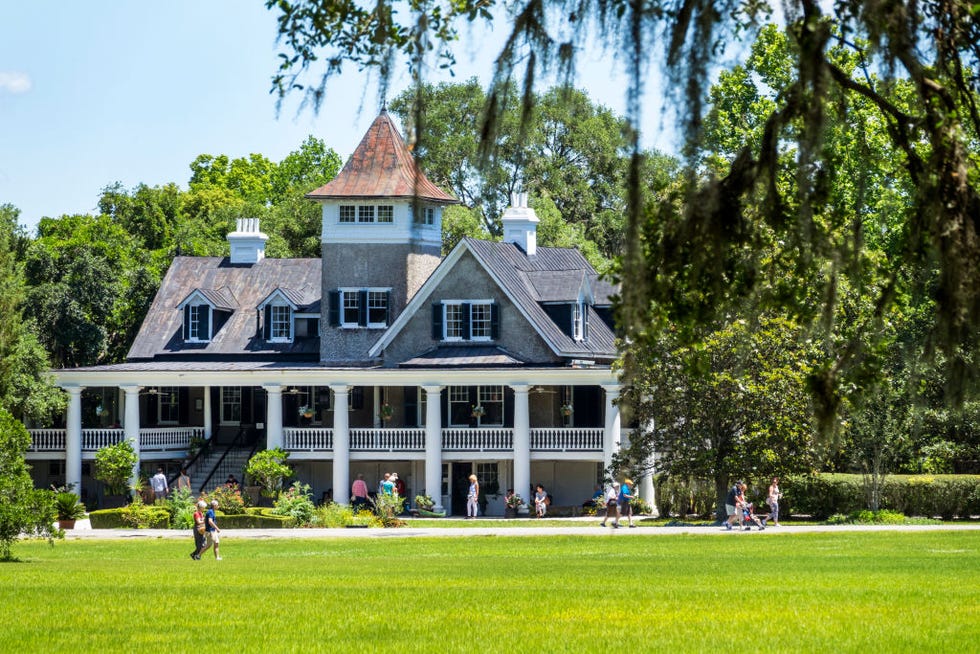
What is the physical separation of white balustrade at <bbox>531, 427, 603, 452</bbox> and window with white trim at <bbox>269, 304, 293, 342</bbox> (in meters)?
11.0

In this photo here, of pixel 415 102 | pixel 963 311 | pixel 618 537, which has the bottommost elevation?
pixel 618 537

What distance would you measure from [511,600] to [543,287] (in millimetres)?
33126

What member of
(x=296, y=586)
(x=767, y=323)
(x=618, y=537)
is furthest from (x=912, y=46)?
(x=767, y=323)

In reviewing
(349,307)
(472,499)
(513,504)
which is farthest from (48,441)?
(513,504)

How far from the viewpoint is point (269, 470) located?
5025cm

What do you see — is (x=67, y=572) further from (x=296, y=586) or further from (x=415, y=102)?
(x=415, y=102)

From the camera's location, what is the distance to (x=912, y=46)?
→ 10703mm

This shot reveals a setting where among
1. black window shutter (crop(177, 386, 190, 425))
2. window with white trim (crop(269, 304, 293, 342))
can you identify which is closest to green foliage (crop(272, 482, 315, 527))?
window with white trim (crop(269, 304, 293, 342))

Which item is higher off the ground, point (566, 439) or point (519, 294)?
point (519, 294)

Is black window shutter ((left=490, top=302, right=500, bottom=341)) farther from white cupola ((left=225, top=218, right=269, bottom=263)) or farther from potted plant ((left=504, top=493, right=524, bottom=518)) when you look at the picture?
white cupola ((left=225, top=218, right=269, bottom=263))

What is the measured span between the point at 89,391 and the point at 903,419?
3000 centimetres

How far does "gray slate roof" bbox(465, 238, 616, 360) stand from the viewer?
52969mm

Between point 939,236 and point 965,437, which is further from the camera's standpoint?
point 965,437

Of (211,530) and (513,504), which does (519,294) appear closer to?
(513,504)
